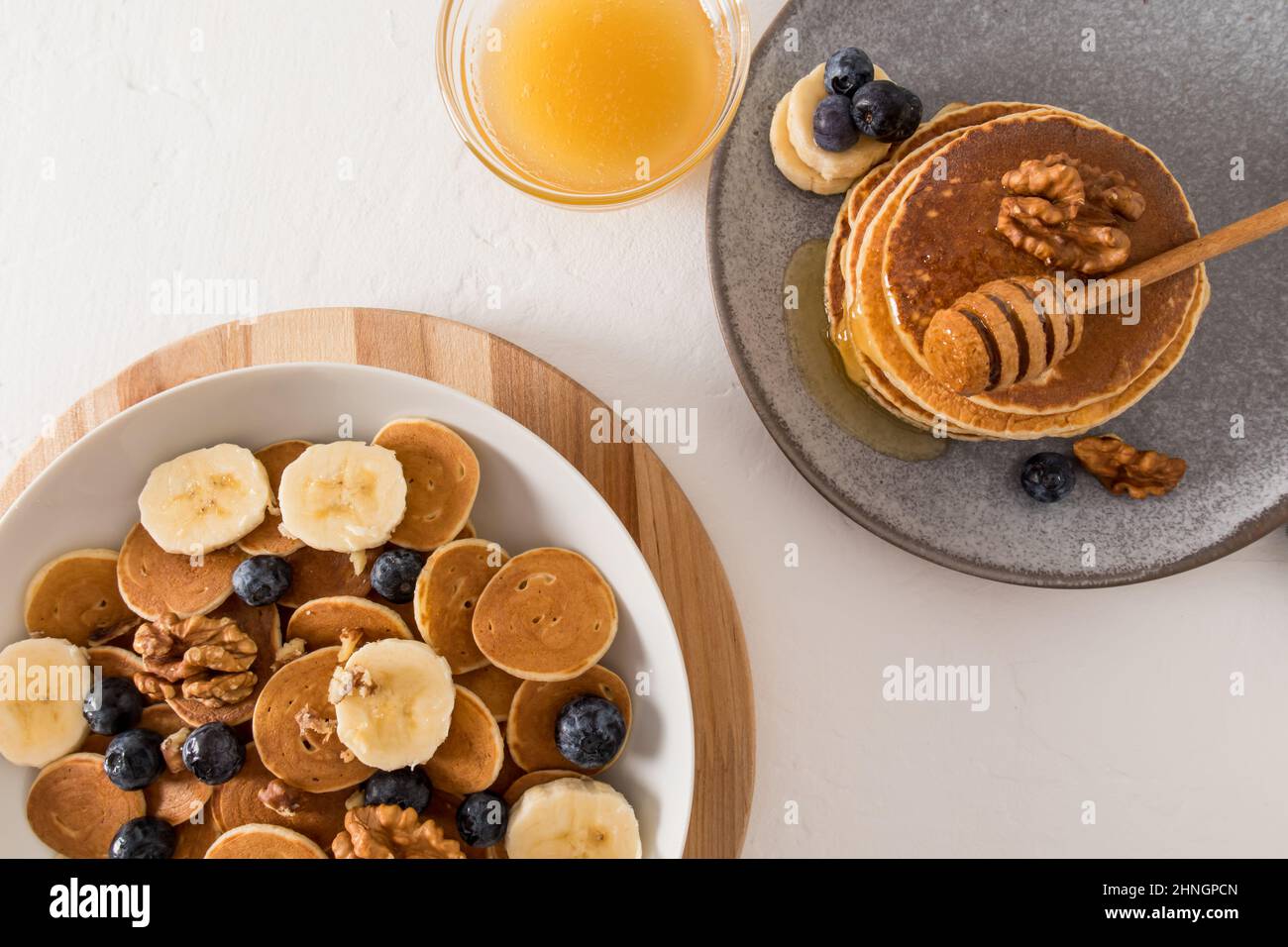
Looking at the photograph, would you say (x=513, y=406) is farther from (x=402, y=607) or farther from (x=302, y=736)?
(x=302, y=736)

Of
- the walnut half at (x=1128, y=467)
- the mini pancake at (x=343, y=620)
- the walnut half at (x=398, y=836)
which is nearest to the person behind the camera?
the walnut half at (x=398, y=836)

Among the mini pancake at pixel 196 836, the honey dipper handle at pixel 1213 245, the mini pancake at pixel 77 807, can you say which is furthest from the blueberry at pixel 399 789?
the honey dipper handle at pixel 1213 245

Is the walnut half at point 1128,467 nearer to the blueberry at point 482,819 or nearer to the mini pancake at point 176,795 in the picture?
the blueberry at point 482,819

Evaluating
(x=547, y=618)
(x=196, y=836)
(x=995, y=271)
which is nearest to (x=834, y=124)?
(x=995, y=271)

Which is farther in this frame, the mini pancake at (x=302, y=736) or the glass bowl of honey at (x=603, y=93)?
the glass bowl of honey at (x=603, y=93)

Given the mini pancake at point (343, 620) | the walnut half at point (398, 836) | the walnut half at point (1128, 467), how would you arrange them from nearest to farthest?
the walnut half at point (398, 836), the mini pancake at point (343, 620), the walnut half at point (1128, 467)

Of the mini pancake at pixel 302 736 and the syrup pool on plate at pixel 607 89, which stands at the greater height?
the syrup pool on plate at pixel 607 89

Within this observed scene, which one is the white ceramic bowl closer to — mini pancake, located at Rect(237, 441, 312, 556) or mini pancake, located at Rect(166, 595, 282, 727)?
mini pancake, located at Rect(237, 441, 312, 556)
